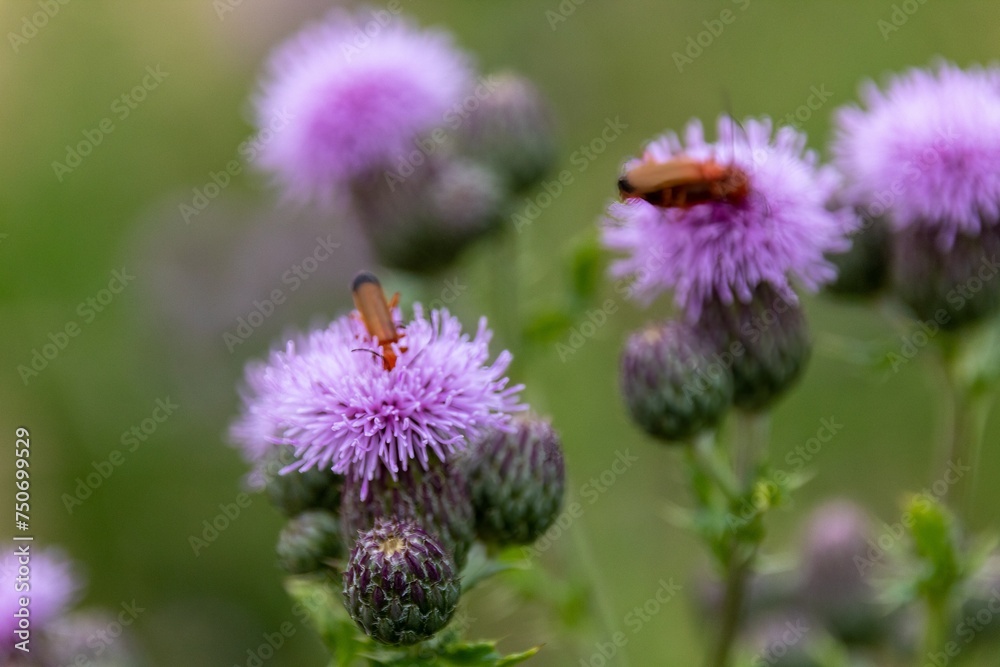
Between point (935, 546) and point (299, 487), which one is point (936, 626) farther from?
point (299, 487)

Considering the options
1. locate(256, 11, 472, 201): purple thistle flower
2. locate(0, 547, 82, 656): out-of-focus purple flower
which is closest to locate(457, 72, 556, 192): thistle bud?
locate(256, 11, 472, 201): purple thistle flower

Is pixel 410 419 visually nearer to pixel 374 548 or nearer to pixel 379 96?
pixel 374 548

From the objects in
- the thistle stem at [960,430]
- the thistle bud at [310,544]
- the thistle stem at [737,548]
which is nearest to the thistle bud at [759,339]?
the thistle stem at [737,548]

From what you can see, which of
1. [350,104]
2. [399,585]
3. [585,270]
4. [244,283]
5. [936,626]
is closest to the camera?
[399,585]

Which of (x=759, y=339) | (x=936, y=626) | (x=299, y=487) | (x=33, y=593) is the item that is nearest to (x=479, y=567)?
(x=299, y=487)

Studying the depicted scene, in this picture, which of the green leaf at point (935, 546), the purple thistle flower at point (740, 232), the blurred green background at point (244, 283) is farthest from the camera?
the blurred green background at point (244, 283)

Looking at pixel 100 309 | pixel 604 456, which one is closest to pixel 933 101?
pixel 604 456

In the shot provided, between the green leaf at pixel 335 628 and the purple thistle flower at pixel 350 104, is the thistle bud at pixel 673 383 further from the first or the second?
the purple thistle flower at pixel 350 104
